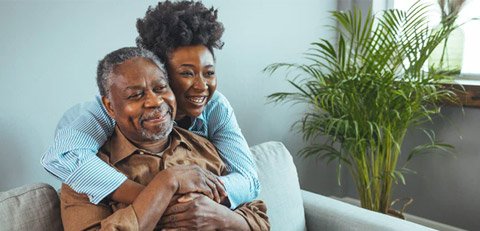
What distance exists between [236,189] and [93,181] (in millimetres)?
365

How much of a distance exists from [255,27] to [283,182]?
0.92 meters

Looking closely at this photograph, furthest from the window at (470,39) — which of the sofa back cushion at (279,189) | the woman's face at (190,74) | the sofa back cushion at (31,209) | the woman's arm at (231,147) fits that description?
the sofa back cushion at (31,209)

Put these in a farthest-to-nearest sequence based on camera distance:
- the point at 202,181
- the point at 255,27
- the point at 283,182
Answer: the point at 255,27 → the point at 283,182 → the point at 202,181

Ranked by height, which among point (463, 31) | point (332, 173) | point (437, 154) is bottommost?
point (332, 173)

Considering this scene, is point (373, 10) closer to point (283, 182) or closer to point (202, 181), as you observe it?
point (283, 182)

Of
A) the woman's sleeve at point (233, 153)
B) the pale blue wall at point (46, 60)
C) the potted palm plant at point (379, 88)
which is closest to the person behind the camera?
the woman's sleeve at point (233, 153)

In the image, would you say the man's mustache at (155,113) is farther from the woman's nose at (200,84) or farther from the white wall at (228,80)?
the white wall at (228,80)

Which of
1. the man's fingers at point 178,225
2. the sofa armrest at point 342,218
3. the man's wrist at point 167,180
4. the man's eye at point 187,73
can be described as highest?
the man's eye at point 187,73

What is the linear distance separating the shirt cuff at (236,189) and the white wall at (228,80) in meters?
0.76

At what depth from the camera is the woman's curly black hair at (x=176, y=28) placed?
3.92ft

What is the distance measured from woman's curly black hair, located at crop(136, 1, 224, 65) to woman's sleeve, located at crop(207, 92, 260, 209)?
20 centimetres

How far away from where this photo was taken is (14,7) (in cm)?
154

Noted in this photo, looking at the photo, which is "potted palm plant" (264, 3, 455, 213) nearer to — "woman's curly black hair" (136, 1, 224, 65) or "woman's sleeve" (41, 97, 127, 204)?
"woman's curly black hair" (136, 1, 224, 65)

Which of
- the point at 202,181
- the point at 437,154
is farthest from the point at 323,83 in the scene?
the point at 202,181
